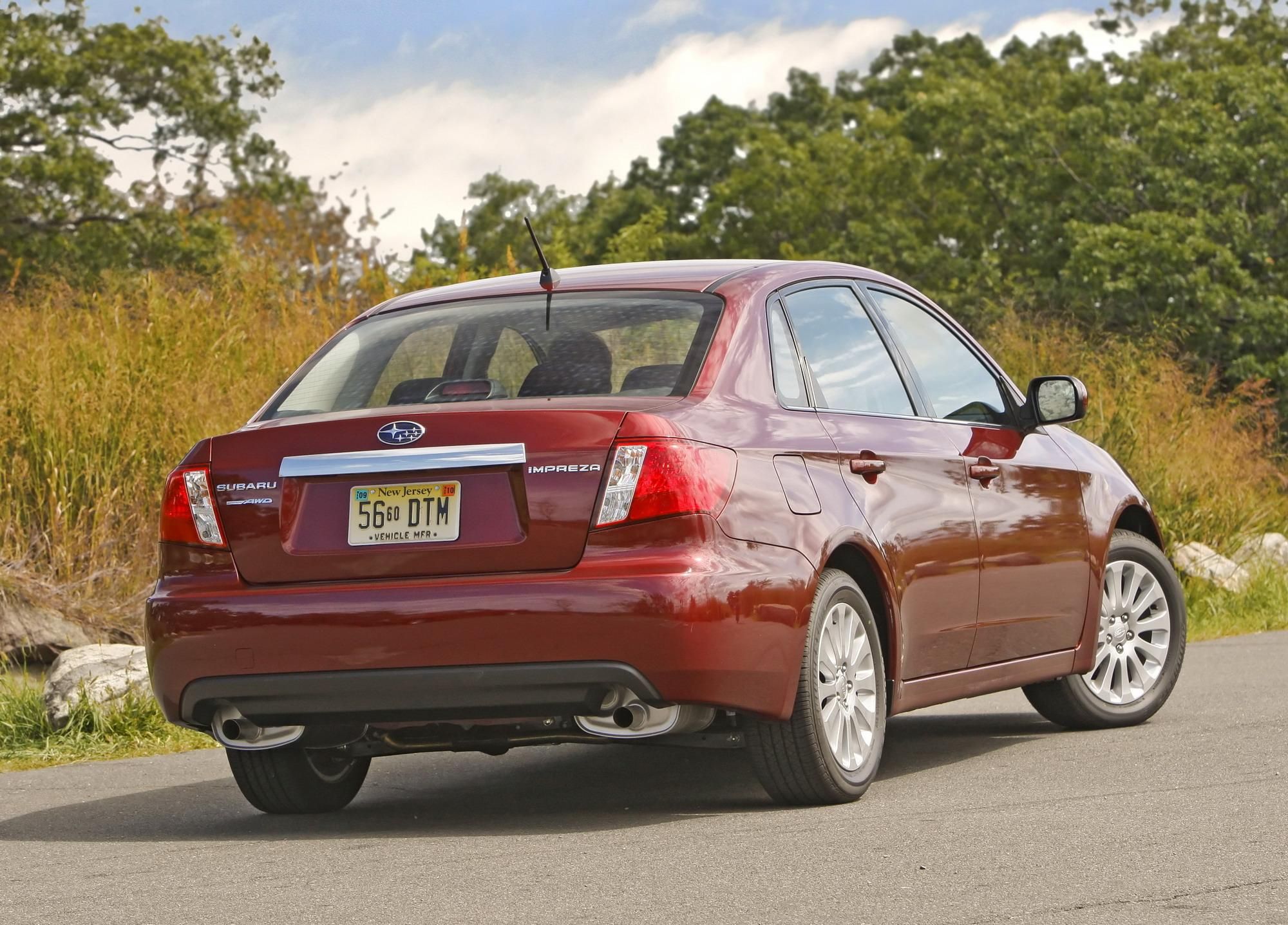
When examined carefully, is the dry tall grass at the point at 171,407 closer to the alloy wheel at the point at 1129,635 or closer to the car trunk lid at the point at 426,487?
→ the car trunk lid at the point at 426,487

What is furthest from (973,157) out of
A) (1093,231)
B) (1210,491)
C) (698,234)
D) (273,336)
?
(273,336)

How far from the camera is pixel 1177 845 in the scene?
16.5ft

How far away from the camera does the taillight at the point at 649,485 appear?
5293 millimetres

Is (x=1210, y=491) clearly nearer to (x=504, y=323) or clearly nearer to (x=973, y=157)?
(x=504, y=323)

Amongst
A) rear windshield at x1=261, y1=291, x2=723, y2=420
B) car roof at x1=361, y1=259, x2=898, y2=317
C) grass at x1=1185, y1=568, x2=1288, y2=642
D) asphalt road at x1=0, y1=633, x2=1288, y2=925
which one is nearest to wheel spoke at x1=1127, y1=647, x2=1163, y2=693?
asphalt road at x1=0, y1=633, x2=1288, y2=925

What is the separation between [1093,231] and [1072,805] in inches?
1164

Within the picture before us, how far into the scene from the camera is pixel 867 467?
6109 mm

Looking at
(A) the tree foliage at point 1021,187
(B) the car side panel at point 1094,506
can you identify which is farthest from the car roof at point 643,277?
(A) the tree foliage at point 1021,187

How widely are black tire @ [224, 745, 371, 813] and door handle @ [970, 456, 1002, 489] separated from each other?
2.38 m

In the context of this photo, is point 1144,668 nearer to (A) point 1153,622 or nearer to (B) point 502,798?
(A) point 1153,622

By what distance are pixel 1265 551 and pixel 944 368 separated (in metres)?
10.2

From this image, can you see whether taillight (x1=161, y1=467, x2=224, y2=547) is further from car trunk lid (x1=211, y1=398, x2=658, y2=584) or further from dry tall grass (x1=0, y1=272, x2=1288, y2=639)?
dry tall grass (x1=0, y1=272, x2=1288, y2=639)

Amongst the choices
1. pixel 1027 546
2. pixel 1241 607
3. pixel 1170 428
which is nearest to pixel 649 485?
pixel 1027 546

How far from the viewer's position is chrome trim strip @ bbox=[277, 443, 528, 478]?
5.38 meters
